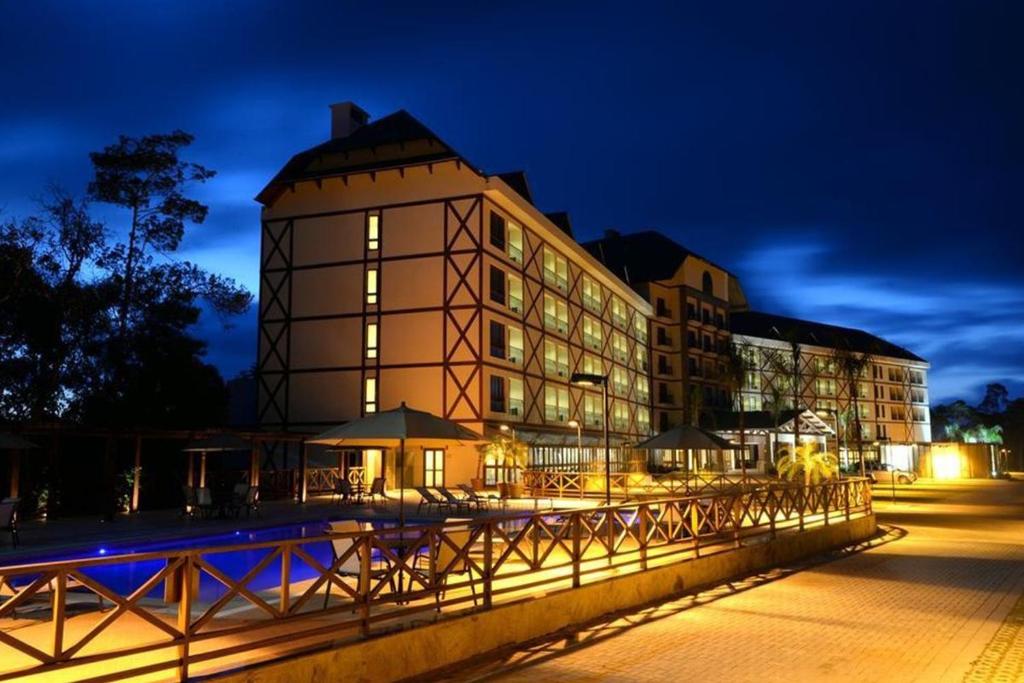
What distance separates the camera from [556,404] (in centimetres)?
4347

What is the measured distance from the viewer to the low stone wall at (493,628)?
20.4 ft

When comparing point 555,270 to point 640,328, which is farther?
point 640,328

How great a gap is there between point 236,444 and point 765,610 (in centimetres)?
1640

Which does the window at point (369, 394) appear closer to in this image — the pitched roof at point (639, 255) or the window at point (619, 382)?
the window at point (619, 382)

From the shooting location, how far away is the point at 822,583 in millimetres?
12508

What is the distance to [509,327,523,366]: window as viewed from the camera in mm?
38969

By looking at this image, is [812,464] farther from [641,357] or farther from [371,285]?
[641,357]

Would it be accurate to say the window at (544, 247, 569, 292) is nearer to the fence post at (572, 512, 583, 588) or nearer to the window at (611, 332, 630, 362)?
the window at (611, 332, 630, 362)

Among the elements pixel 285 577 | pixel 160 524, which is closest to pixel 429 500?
pixel 160 524

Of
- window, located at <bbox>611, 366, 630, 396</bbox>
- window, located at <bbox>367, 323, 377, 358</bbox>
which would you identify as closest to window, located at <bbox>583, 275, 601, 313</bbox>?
window, located at <bbox>611, 366, 630, 396</bbox>

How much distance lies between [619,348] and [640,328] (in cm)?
633

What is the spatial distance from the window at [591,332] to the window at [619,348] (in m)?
2.55

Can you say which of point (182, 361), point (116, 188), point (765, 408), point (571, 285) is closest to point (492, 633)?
point (182, 361)

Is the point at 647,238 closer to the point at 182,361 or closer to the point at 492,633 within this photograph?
the point at 182,361
